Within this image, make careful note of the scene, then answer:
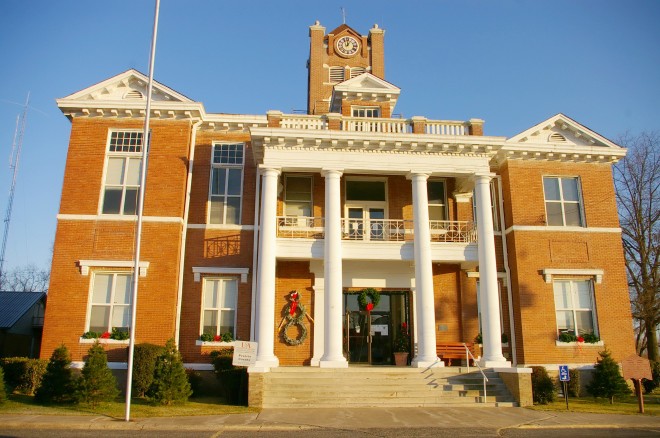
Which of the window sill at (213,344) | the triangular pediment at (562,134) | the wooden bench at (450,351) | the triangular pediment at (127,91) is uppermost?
the triangular pediment at (127,91)

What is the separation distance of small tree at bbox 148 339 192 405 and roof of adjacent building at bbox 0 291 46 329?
1497 centimetres

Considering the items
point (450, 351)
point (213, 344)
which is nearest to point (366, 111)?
point (450, 351)

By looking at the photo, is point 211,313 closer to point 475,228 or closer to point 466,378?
point 466,378

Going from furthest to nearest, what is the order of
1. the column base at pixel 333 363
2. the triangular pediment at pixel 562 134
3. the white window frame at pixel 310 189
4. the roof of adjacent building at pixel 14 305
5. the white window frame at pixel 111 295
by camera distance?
the roof of adjacent building at pixel 14 305 < the triangular pediment at pixel 562 134 < the white window frame at pixel 310 189 < the white window frame at pixel 111 295 < the column base at pixel 333 363

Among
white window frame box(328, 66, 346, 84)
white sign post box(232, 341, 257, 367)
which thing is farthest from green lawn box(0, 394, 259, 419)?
white window frame box(328, 66, 346, 84)

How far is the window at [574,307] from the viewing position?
787 inches

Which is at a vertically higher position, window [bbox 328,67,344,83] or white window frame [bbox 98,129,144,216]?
window [bbox 328,67,344,83]

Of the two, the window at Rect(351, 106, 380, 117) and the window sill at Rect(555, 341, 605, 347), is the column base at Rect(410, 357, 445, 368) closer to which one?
the window sill at Rect(555, 341, 605, 347)

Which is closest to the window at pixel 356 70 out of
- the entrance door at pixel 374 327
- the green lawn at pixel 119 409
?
the entrance door at pixel 374 327

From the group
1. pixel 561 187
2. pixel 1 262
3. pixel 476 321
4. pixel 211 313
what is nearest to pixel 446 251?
pixel 476 321

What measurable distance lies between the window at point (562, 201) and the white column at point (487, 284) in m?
3.77

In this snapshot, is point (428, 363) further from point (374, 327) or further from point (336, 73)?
point (336, 73)

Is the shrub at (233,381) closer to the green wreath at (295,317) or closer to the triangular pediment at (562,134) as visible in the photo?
the green wreath at (295,317)

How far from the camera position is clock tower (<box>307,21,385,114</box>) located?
34.1 metres
